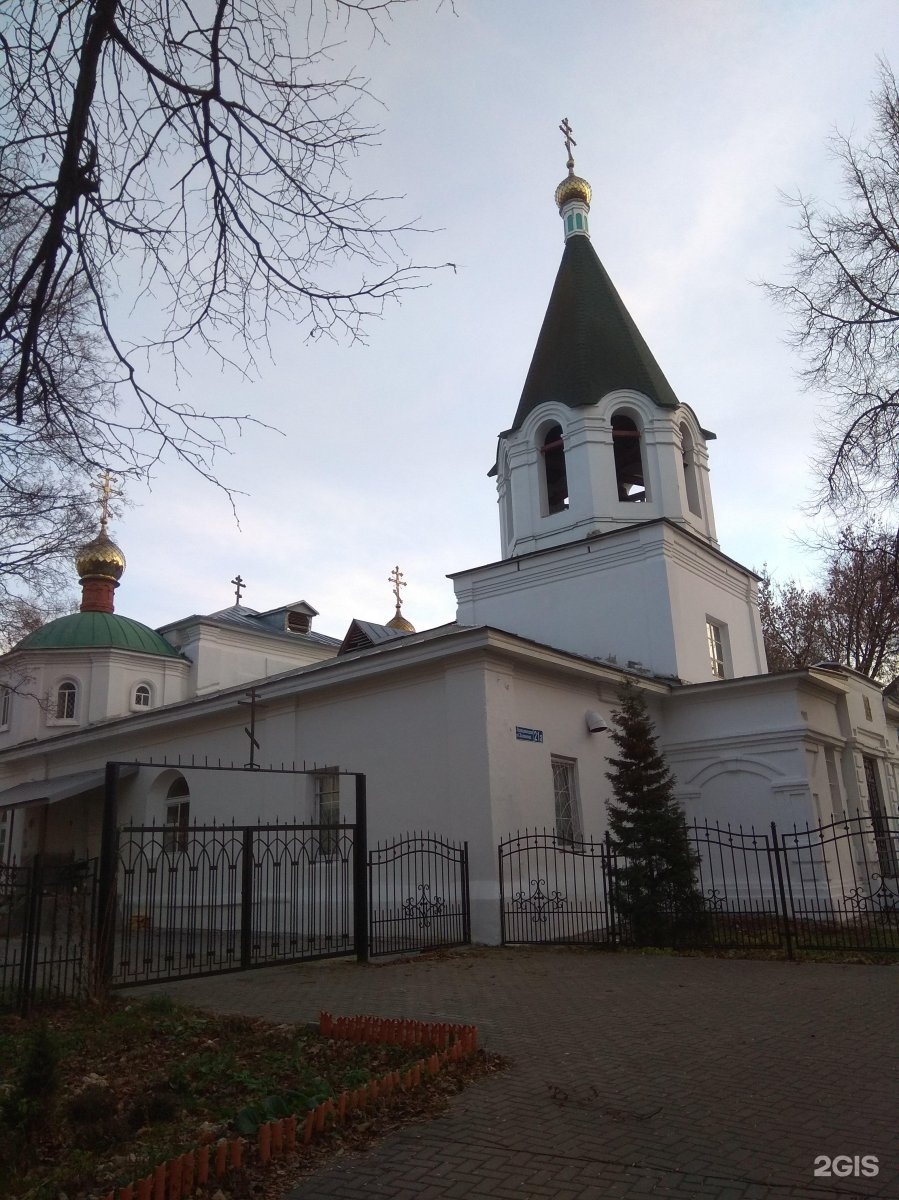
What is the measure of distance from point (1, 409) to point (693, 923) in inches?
412

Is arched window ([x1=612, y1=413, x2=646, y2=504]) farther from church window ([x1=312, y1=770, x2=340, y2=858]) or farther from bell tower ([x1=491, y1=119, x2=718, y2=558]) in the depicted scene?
church window ([x1=312, y1=770, x2=340, y2=858])

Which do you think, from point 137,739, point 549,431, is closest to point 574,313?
point 549,431

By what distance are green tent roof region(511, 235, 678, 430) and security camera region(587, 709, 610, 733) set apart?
8586mm

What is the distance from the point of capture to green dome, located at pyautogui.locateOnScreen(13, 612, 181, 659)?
33812mm

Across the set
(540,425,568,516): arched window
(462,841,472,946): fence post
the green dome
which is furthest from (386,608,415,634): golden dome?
(462,841,472,946): fence post

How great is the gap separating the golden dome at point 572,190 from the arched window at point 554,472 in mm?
8407

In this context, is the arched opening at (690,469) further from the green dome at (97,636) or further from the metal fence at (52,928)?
the green dome at (97,636)

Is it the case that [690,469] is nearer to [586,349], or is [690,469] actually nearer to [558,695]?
[586,349]

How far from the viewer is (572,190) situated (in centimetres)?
2728

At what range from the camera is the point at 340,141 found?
489 centimetres

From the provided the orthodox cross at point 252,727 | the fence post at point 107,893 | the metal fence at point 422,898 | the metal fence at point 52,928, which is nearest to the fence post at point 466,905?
the metal fence at point 422,898

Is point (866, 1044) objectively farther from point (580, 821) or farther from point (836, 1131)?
point (580, 821)

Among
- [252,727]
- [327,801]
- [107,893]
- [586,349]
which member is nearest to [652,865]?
[327,801]

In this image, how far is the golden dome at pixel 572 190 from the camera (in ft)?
89.5
